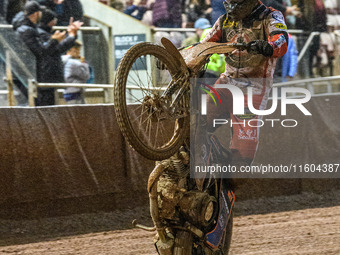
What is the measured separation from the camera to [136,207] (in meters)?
7.55

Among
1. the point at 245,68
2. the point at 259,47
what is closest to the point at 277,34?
the point at 259,47

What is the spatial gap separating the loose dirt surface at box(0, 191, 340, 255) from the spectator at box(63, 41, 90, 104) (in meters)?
1.48

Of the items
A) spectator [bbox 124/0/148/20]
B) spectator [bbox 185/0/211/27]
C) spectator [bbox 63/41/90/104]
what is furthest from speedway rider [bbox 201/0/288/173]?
spectator [bbox 185/0/211/27]

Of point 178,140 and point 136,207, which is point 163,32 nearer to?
point 136,207

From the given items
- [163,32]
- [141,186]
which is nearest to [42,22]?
[163,32]

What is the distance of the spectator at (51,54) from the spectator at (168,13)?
1.49 m

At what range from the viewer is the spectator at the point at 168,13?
838 centimetres

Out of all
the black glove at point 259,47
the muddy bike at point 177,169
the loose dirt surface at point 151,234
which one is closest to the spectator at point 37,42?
the loose dirt surface at point 151,234

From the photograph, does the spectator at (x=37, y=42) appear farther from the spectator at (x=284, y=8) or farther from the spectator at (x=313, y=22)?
the spectator at (x=313, y=22)

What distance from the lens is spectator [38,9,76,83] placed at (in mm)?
7395

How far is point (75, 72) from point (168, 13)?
1.71m

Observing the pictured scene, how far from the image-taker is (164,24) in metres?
8.35

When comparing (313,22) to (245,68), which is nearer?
(245,68)

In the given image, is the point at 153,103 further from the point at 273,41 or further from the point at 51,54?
the point at 51,54
